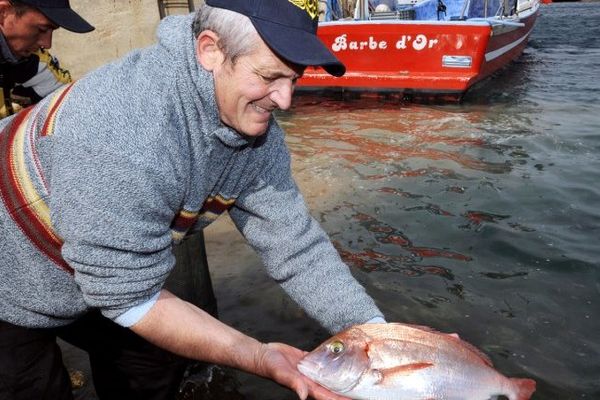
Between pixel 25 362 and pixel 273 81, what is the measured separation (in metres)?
1.73

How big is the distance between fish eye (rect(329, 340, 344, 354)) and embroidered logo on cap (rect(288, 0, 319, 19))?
1.40 m

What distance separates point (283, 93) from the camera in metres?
2.21

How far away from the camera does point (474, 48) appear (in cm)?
1180

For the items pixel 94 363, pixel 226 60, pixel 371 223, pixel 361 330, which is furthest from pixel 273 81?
pixel 371 223

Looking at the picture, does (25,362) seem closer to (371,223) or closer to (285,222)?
(285,222)

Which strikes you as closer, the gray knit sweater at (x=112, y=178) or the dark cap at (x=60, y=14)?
the gray knit sweater at (x=112, y=178)

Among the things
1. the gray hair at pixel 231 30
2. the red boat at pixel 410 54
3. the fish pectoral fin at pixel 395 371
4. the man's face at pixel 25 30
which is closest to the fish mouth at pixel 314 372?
the fish pectoral fin at pixel 395 371

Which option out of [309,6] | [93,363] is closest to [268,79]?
[309,6]

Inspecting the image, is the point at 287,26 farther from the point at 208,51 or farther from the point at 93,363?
the point at 93,363

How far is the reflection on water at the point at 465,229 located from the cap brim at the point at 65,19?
2624 millimetres

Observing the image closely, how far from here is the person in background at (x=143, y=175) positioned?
1.97 metres

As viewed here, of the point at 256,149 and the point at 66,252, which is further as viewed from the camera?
the point at 256,149

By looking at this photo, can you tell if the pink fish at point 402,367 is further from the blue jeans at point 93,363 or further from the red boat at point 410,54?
the red boat at point 410,54

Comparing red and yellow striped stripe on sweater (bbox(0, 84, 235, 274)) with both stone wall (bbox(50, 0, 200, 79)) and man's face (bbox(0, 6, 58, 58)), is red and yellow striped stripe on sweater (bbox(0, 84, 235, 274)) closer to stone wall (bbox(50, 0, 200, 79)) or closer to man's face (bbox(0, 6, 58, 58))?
man's face (bbox(0, 6, 58, 58))
